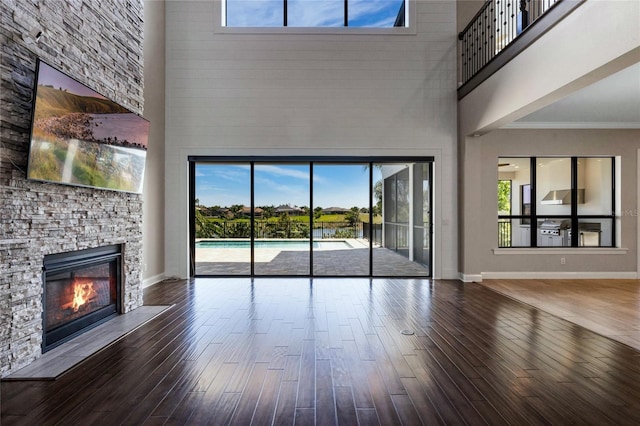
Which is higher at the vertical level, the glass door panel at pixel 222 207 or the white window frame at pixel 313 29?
the white window frame at pixel 313 29

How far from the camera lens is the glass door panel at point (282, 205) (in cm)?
698

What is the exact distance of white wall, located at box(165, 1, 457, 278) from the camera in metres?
6.84

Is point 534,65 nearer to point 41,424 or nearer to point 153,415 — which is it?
point 153,415

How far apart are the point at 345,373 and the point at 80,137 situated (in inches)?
123

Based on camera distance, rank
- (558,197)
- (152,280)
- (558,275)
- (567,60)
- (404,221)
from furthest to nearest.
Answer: (404,221) < (558,197) < (558,275) < (152,280) < (567,60)

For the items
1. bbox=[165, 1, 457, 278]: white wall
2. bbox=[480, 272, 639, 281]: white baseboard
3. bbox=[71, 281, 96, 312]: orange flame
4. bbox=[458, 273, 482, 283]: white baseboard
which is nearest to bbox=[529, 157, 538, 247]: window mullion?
bbox=[480, 272, 639, 281]: white baseboard

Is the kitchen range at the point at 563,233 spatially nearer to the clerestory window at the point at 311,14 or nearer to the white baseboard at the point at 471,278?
the white baseboard at the point at 471,278

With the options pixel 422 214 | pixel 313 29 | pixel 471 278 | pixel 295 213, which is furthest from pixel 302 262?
pixel 313 29

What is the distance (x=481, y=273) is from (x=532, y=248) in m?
1.13

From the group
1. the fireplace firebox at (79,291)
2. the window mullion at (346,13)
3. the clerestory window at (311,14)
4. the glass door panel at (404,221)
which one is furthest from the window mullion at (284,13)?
the fireplace firebox at (79,291)

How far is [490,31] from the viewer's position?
6.05 m

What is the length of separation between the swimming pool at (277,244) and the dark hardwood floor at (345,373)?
7.65ft

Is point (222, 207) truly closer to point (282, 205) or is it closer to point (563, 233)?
point (282, 205)

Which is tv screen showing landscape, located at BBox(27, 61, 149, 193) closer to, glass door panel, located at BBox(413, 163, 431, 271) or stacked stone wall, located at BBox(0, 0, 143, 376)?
stacked stone wall, located at BBox(0, 0, 143, 376)
